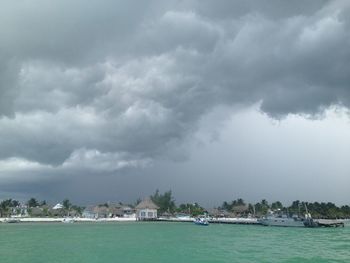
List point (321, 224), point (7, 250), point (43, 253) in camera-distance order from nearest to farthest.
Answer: point (43, 253)
point (7, 250)
point (321, 224)

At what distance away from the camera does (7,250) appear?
62969 millimetres

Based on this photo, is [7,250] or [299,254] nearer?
[299,254]

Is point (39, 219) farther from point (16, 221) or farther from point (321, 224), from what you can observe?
point (321, 224)

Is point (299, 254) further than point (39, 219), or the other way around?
point (39, 219)

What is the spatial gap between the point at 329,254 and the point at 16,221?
548ft

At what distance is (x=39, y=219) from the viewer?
198 metres

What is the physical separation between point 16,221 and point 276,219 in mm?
111198

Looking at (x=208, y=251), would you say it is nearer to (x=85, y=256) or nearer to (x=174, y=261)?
(x=174, y=261)

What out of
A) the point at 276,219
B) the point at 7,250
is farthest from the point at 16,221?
the point at 7,250

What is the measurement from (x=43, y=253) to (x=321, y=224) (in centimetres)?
11704

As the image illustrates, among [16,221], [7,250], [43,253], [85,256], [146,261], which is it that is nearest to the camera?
[146,261]

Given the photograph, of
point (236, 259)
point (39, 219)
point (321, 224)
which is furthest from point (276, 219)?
point (236, 259)

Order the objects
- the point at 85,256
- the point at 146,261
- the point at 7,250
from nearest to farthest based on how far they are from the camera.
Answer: the point at 146,261
the point at 85,256
the point at 7,250

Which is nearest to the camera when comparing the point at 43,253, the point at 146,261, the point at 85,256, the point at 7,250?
the point at 146,261
